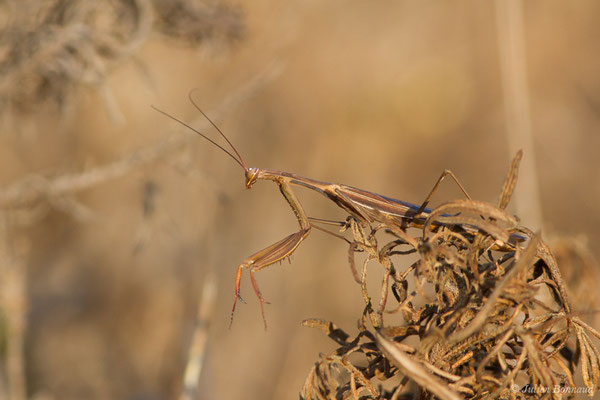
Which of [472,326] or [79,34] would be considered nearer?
[472,326]

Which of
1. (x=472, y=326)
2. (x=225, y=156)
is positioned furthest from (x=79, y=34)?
(x=472, y=326)

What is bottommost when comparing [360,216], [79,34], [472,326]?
[472,326]

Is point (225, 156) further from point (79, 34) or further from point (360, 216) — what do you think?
point (360, 216)

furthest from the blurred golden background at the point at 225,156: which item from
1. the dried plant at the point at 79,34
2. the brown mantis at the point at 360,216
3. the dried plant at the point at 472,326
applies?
the dried plant at the point at 472,326

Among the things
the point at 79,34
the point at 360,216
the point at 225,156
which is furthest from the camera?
the point at 225,156

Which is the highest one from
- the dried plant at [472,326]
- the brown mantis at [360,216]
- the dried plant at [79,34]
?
the dried plant at [79,34]

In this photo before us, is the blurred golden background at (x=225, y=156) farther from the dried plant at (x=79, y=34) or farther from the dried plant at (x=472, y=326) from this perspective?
the dried plant at (x=472, y=326)
